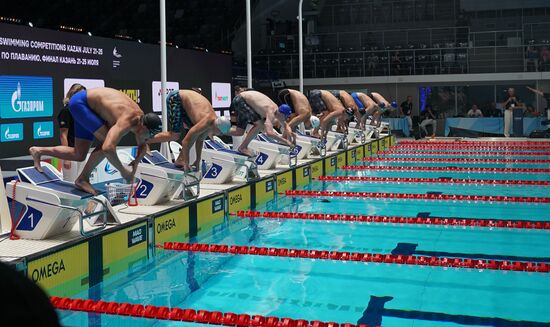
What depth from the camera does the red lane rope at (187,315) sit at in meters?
3.12

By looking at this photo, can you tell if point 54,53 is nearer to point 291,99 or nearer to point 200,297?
point 291,99

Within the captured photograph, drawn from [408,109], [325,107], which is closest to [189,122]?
[325,107]

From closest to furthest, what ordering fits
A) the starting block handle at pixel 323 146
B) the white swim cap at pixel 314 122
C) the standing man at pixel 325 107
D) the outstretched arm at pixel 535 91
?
1. the white swim cap at pixel 314 122
2. the starting block handle at pixel 323 146
3. the standing man at pixel 325 107
4. the outstretched arm at pixel 535 91

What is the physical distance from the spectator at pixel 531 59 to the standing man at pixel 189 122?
1463 cm

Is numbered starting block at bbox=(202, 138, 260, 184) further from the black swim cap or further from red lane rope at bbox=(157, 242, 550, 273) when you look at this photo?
the black swim cap

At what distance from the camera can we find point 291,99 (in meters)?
9.90

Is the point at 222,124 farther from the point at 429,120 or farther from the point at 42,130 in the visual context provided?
the point at 429,120

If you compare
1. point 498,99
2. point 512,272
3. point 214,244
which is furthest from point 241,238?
point 498,99

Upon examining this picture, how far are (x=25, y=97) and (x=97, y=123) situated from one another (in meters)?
5.23

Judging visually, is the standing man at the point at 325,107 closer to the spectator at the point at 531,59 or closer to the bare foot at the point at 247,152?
the bare foot at the point at 247,152

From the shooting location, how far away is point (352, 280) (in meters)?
4.25

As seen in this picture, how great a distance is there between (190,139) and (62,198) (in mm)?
1906

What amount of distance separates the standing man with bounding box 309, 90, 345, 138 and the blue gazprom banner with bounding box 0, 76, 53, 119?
427cm

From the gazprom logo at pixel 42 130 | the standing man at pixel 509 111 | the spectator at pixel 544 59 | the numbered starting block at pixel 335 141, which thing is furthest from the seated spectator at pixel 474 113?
the gazprom logo at pixel 42 130
